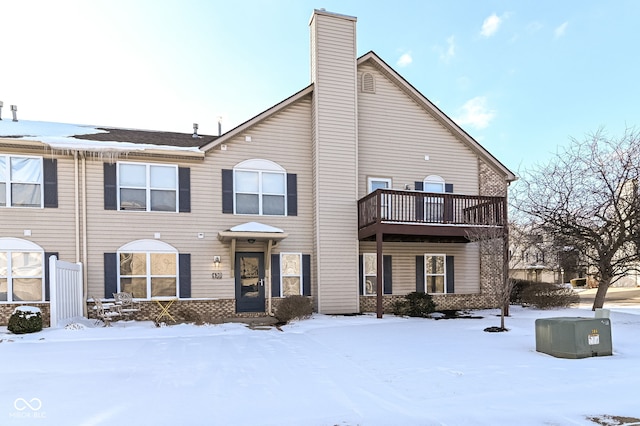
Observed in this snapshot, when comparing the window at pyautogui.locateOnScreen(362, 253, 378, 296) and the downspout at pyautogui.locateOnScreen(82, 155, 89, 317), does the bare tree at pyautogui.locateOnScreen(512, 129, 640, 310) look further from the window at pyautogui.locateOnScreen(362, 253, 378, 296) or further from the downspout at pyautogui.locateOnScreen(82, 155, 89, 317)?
the downspout at pyautogui.locateOnScreen(82, 155, 89, 317)

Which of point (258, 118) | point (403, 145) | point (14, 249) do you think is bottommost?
point (14, 249)

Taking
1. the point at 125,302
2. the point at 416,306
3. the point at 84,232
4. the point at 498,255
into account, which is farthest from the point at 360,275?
the point at 84,232

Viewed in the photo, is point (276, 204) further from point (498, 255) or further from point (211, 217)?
point (498, 255)

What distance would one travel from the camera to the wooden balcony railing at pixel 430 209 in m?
12.4

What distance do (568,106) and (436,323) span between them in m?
15.8

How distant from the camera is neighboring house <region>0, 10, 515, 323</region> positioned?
1135 centimetres

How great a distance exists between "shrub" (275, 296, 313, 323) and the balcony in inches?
117

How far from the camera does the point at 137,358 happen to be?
23.1 ft

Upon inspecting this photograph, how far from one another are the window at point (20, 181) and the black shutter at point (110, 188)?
65.0 inches

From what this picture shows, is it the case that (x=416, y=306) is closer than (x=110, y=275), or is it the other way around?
(x=110, y=275)

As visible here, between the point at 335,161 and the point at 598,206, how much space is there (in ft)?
27.0

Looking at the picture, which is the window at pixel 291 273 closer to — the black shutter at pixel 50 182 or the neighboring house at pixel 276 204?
the neighboring house at pixel 276 204

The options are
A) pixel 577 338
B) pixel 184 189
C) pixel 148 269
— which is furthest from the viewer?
pixel 184 189

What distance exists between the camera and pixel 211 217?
12.5m
